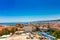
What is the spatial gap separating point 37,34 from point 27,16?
434 mm

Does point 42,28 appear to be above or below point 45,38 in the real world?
above

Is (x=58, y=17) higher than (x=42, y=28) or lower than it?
higher

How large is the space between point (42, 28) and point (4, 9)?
895 mm

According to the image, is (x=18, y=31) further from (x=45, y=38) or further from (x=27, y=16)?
(x=45, y=38)

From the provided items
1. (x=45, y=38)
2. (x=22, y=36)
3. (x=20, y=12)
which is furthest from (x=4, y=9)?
(x=45, y=38)

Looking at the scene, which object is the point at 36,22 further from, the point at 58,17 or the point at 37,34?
the point at 58,17

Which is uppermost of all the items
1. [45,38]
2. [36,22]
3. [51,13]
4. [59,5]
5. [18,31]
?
[59,5]

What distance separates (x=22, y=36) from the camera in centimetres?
237

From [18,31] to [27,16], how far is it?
1.21 feet

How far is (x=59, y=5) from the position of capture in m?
2.38

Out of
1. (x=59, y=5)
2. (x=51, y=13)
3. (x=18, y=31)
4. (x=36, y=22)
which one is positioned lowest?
(x=18, y=31)

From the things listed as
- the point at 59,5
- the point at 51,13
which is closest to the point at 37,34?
the point at 51,13

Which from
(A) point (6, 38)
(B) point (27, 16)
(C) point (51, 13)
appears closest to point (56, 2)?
(C) point (51, 13)

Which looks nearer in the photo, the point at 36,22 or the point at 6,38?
the point at 6,38
